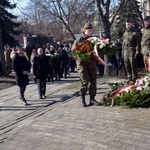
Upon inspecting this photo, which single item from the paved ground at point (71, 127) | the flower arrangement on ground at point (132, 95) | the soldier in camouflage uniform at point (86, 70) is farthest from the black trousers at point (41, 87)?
the flower arrangement on ground at point (132, 95)

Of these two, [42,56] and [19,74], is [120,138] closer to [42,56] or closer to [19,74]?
[19,74]

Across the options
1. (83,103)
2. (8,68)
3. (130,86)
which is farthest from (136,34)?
(8,68)

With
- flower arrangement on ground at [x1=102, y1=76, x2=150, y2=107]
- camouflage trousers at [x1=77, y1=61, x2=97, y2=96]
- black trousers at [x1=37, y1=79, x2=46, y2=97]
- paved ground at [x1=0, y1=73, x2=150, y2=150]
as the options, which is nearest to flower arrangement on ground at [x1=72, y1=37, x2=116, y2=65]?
camouflage trousers at [x1=77, y1=61, x2=97, y2=96]

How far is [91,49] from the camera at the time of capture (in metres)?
7.79

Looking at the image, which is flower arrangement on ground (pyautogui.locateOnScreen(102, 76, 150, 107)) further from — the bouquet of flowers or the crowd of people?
the bouquet of flowers

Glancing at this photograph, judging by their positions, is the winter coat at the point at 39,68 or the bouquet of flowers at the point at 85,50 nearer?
the bouquet of flowers at the point at 85,50

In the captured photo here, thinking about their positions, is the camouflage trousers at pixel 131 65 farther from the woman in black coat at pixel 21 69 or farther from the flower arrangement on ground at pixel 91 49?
the woman in black coat at pixel 21 69

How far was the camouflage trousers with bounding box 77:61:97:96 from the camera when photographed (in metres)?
8.02

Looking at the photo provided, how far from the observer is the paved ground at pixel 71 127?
5.42 meters

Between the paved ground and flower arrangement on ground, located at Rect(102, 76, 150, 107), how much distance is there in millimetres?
249

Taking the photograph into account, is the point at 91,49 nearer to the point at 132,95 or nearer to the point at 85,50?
the point at 85,50

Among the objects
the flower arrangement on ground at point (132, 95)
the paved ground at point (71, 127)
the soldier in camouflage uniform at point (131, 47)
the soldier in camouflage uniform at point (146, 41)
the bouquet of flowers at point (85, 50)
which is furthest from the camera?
the soldier in camouflage uniform at point (131, 47)

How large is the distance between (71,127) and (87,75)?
1985 mm

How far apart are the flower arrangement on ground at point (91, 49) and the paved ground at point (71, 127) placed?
47.8 inches
